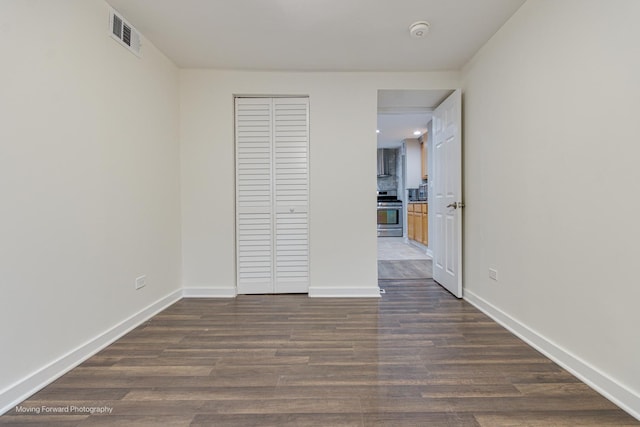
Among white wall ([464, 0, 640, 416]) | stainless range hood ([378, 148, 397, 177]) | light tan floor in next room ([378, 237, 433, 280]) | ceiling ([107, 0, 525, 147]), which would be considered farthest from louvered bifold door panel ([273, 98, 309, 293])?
stainless range hood ([378, 148, 397, 177])

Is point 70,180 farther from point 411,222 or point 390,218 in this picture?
point 390,218

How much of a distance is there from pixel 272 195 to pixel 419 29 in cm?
195

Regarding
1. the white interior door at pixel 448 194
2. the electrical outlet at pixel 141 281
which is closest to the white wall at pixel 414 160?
the white interior door at pixel 448 194

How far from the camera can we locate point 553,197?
1.73m

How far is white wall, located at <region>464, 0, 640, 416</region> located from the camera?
1.32 meters

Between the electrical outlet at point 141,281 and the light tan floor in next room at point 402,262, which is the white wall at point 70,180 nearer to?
the electrical outlet at point 141,281

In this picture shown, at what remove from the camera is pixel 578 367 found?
155 centimetres

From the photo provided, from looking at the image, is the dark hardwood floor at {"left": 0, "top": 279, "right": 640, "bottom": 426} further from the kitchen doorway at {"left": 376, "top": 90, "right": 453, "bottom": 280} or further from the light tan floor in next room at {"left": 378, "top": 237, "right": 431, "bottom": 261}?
the light tan floor in next room at {"left": 378, "top": 237, "right": 431, "bottom": 261}

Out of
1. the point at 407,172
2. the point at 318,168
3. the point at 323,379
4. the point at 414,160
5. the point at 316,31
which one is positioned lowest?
the point at 323,379

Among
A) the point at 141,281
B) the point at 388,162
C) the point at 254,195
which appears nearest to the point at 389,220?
the point at 388,162

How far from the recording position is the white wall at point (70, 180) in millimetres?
1367

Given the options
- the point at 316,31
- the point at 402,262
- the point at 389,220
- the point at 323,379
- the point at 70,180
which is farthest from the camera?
the point at 389,220

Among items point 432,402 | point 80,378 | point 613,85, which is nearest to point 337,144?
point 613,85

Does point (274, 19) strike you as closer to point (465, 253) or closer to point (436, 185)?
point (436, 185)
